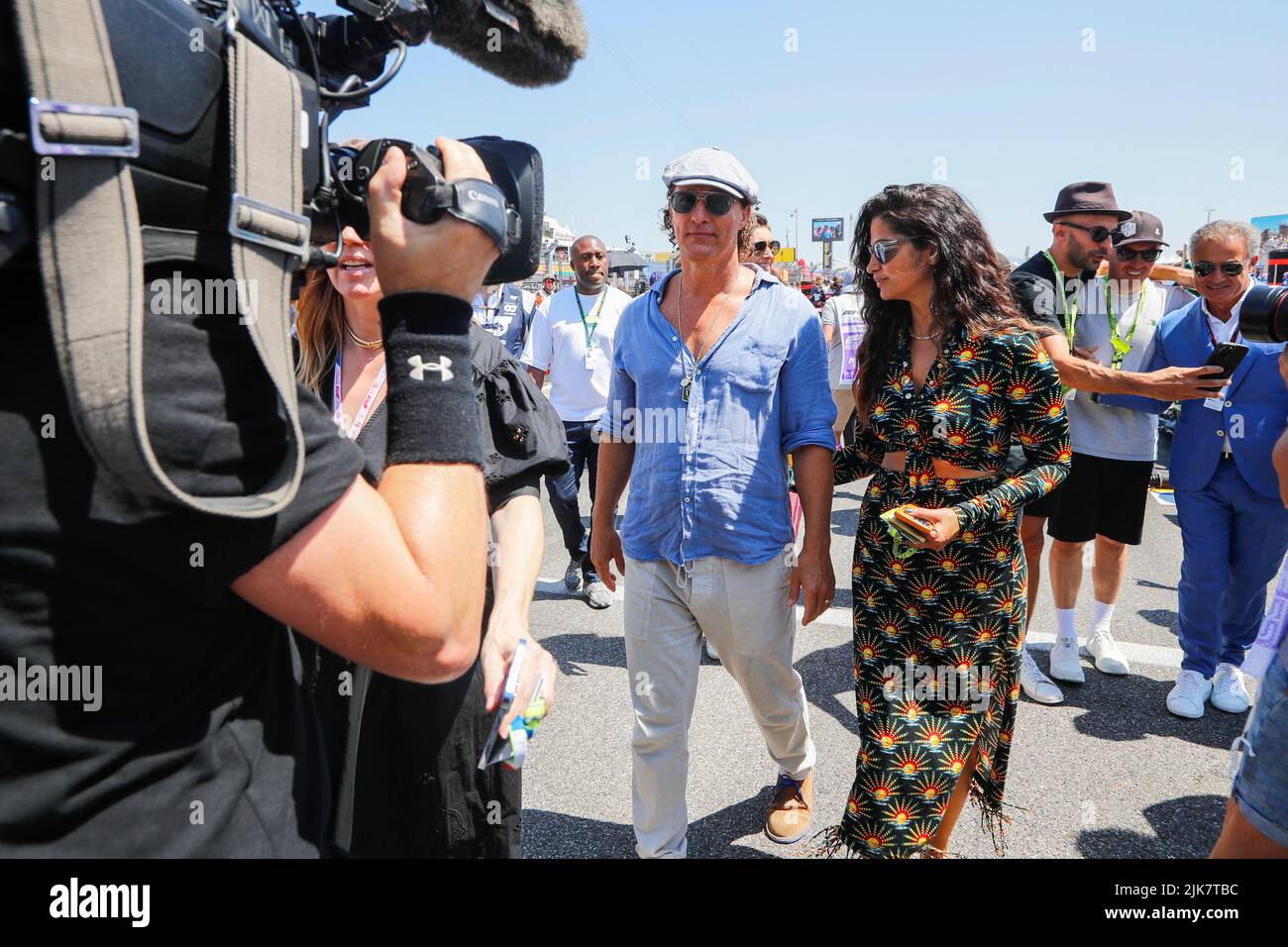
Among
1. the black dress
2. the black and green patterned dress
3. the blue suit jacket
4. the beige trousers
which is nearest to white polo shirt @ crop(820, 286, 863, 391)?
the blue suit jacket

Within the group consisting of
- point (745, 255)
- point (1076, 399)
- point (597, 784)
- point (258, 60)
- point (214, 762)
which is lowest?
point (597, 784)

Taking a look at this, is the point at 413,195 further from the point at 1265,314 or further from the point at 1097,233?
the point at 1097,233

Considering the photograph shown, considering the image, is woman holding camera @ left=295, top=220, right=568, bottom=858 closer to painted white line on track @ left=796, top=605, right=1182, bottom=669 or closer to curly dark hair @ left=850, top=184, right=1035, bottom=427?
curly dark hair @ left=850, top=184, right=1035, bottom=427

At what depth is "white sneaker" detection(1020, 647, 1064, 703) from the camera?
12.3ft

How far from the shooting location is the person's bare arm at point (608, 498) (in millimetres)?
2893

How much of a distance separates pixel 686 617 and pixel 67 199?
222 centimetres

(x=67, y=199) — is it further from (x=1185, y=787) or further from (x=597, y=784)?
(x=1185, y=787)

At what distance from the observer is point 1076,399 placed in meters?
4.11

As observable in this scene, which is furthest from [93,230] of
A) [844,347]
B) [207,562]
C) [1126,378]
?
[844,347]

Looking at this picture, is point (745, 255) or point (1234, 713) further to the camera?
point (1234, 713)

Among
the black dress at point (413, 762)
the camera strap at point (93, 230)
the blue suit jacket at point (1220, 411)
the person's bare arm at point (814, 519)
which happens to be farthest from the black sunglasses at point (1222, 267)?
the camera strap at point (93, 230)

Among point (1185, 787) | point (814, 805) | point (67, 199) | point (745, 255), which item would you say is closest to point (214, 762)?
point (67, 199)

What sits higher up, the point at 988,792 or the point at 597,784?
the point at 988,792

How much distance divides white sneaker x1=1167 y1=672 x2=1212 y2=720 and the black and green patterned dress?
67.0 inches
